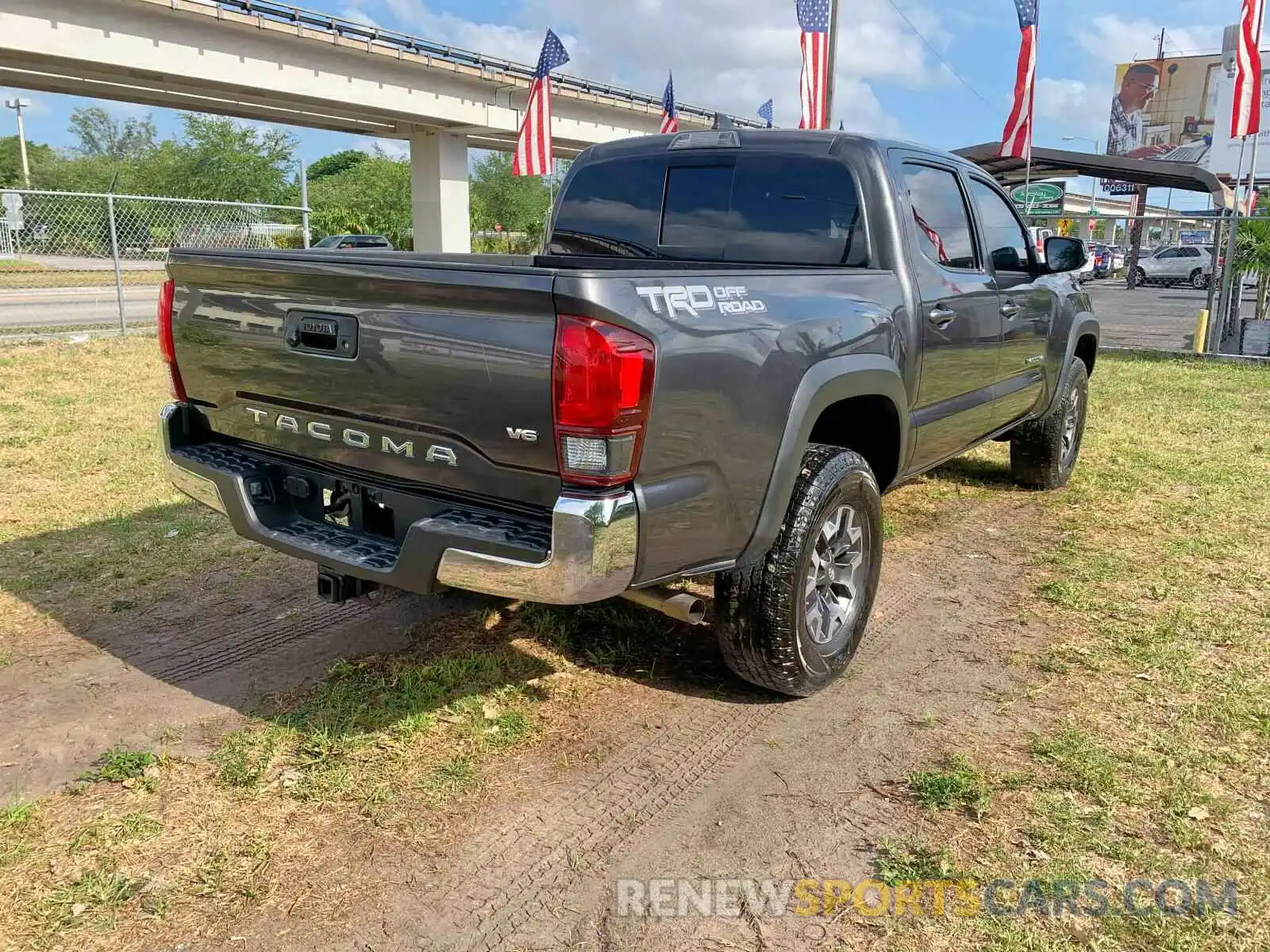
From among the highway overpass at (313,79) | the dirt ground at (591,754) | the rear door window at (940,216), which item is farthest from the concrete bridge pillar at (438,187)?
the dirt ground at (591,754)

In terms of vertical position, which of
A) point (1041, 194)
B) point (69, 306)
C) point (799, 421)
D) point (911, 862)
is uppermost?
point (1041, 194)

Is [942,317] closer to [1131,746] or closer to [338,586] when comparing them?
[1131,746]

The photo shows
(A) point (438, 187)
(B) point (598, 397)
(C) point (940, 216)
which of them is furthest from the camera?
(A) point (438, 187)

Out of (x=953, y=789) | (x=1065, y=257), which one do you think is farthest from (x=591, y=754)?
(x=1065, y=257)

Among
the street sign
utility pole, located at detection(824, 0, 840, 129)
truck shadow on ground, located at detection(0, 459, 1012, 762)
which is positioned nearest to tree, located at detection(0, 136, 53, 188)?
the street sign

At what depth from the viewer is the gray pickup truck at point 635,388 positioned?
105 inches

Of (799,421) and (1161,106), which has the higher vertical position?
(1161,106)

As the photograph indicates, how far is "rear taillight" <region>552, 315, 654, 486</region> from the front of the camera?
257 centimetres

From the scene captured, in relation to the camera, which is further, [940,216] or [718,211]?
[940,216]

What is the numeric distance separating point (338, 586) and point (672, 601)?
1.15 m

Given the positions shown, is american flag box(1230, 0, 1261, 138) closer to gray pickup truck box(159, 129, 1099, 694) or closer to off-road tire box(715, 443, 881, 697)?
gray pickup truck box(159, 129, 1099, 694)

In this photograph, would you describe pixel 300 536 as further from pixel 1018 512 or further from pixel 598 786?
pixel 1018 512

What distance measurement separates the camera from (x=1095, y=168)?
2011 centimetres

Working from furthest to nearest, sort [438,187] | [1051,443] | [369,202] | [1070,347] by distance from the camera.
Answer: [369,202] → [438,187] → [1051,443] → [1070,347]
